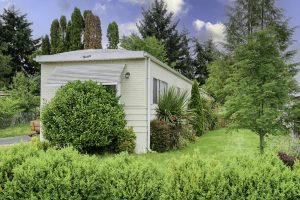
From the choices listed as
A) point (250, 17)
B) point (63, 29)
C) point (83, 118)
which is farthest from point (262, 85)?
point (63, 29)

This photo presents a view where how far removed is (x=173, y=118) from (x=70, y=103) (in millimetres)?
4143

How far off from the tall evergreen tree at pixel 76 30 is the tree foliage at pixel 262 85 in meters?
27.6

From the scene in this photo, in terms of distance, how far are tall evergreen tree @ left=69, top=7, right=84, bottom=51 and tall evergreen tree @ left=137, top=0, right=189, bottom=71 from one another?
829cm

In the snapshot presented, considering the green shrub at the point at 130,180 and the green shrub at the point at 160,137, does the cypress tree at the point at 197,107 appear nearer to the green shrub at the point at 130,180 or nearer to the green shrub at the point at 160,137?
the green shrub at the point at 160,137

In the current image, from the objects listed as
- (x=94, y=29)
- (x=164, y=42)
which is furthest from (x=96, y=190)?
(x=164, y=42)

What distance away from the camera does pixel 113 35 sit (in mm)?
37281

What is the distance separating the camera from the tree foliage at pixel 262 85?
9.32m

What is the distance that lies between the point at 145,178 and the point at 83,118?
7.90 meters

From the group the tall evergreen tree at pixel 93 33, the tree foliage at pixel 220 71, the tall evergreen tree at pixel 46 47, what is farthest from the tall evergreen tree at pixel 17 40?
the tree foliage at pixel 220 71

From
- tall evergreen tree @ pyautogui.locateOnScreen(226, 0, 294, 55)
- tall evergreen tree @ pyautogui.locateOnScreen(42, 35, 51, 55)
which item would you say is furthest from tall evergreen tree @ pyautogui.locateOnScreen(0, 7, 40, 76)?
tall evergreen tree @ pyautogui.locateOnScreen(226, 0, 294, 55)

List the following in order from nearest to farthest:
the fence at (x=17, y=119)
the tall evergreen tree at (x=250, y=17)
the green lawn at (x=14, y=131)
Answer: the green lawn at (x=14, y=131)
the fence at (x=17, y=119)
the tall evergreen tree at (x=250, y=17)

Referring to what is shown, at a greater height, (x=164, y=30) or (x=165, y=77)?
(x=164, y=30)

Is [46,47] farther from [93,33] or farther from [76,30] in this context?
[93,33]

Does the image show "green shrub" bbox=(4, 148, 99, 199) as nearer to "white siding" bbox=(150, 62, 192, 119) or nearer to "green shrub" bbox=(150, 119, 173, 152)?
"green shrub" bbox=(150, 119, 173, 152)
